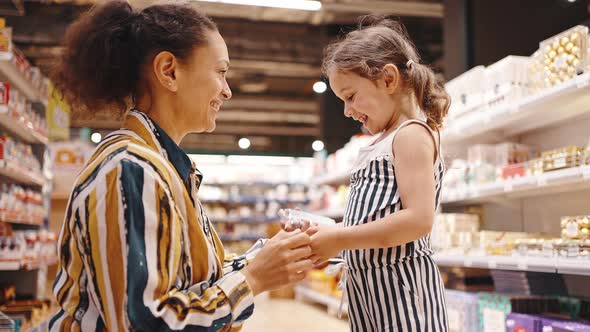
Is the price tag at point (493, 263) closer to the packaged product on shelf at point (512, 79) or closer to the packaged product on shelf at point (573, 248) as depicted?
the packaged product on shelf at point (573, 248)

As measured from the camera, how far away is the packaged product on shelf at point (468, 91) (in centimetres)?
364

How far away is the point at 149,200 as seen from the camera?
98cm

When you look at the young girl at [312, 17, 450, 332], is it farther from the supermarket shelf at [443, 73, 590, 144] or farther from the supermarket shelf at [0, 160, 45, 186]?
the supermarket shelf at [0, 160, 45, 186]

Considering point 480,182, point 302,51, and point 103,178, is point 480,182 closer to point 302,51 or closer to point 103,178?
point 103,178

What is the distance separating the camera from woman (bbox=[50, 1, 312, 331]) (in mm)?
962

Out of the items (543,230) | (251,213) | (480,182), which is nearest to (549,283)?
(543,230)

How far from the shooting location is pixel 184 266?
1051mm

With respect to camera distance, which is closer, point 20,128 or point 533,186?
point 533,186

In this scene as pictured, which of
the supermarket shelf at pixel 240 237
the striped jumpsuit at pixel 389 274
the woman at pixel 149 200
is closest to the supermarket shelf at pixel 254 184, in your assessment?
the supermarket shelf at pixel 240 237

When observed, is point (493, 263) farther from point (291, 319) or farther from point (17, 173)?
point (291, 319)

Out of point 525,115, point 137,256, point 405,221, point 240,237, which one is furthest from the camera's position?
point 240,237

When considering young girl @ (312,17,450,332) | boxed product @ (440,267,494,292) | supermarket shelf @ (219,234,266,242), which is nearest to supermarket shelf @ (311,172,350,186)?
boxed product @ (440,267,494,292)

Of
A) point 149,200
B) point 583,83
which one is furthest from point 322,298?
point 149,200

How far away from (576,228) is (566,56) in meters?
0.88
